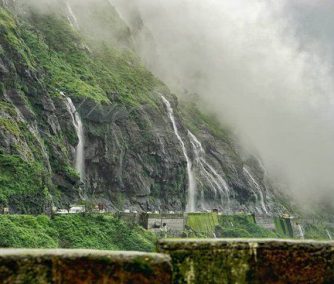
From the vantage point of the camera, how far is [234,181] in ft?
413

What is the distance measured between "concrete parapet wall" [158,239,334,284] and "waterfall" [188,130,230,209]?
363 ft

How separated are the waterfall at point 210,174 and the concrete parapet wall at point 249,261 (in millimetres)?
110627

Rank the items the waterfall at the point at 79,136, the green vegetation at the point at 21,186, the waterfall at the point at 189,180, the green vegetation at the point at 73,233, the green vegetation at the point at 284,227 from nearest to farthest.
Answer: the green vegetation at the point at 73,233 → the green vegetation at the point at 21,186 → the waterfall at the point at 79,136 → the waterfall at the point at 189,180 → the green vegetation at the point at 284,227

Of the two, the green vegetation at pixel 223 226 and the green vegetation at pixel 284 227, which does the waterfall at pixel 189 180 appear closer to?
the green vegetation at pixel 223 226

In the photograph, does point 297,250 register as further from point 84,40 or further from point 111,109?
point 84,40

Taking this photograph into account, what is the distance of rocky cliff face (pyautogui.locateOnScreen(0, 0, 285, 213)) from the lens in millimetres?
70312

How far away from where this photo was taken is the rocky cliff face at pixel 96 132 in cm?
7031

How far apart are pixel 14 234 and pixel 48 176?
21.9 metres

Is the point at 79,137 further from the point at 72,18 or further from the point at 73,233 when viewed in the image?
the point at 72,18

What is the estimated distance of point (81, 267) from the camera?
523 centimetres

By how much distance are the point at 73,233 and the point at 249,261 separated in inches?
2073

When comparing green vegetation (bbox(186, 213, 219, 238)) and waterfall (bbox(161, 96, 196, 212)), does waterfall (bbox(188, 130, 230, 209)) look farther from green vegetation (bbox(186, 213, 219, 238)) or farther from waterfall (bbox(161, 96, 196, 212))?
green vegetation (bbox(186, 213, 219, 238))

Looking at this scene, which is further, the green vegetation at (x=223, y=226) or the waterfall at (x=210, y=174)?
the waterfall at (x=210, y=174)

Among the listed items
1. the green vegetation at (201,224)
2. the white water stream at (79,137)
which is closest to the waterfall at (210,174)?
the green vegetation at (201,224)
